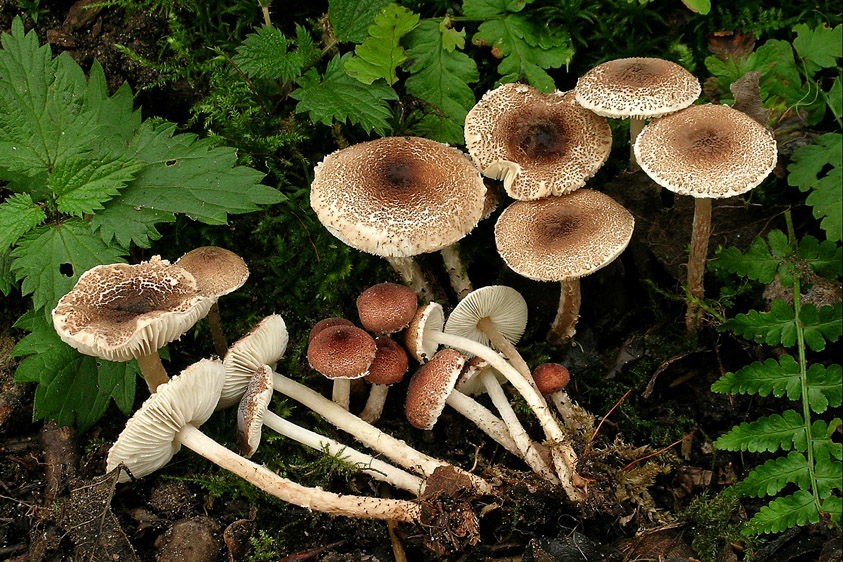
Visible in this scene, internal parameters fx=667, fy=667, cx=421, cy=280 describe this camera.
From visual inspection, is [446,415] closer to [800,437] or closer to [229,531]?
[229,531]

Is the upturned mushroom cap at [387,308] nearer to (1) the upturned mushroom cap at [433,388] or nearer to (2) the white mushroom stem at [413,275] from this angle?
(1) the upturned mushroom cap at [433,388]

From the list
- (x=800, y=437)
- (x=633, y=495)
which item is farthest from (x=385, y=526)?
(x=800, y=437)

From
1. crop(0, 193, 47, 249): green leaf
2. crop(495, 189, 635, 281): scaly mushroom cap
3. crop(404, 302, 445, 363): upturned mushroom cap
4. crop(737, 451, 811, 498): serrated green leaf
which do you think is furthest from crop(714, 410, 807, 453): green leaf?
crop(0, 193, 47, 249): green leaf

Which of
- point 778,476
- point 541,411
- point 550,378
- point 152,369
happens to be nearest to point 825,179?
point 778,476

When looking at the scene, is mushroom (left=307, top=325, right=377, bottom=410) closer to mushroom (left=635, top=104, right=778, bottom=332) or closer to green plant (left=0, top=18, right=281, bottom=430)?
green plant (left=0, top=18, right=281, bottom=430)

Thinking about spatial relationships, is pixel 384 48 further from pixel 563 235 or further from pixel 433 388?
pixel 433 388

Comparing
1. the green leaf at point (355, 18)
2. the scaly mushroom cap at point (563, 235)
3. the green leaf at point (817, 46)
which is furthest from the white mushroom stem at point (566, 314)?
the green leaf at point (355, 18)
